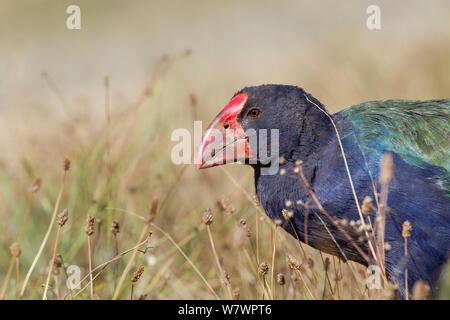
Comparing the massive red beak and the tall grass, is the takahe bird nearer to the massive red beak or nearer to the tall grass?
the massive red beak

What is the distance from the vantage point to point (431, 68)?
6.29m

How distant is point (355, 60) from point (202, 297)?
12.7ft

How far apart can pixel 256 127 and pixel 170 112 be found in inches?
99.4

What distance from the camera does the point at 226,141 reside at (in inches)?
123

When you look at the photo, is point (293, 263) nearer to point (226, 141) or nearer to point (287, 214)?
point (287, 214)

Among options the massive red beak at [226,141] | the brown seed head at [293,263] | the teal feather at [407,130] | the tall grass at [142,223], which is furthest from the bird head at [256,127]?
the brown seed head at [293,263]

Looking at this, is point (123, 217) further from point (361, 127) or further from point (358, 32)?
point (358, 32)

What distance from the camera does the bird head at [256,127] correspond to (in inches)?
120

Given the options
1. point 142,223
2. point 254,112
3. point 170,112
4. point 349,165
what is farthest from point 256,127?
point 170,112

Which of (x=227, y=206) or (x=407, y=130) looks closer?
(x=227, y=206)

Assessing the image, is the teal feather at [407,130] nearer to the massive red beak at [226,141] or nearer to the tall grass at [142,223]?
the massive red beak at [226,141]

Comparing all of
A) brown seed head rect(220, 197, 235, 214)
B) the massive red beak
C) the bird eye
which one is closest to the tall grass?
the massive red beak

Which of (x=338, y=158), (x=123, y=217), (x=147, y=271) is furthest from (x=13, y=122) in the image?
(x=338, y=158)
